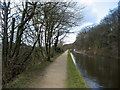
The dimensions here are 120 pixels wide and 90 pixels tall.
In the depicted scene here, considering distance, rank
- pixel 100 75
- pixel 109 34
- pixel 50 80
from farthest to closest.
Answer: pixel 109 34 < pixel 100 75 < pixel 50 80

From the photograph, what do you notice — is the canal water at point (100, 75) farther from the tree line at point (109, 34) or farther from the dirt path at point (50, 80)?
the tree line at point (109, 34)

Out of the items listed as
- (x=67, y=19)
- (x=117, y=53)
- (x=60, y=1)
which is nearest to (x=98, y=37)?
(x=117, y=53)

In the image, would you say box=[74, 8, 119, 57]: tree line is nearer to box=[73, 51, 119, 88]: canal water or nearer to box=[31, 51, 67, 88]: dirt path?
box=[73, 51, 119, 88]: canal water

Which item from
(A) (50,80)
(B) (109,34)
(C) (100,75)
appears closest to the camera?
(A) (50,80)

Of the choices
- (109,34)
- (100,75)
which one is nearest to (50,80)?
(100,75)

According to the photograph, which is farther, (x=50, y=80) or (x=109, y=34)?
(x=109, y=34)

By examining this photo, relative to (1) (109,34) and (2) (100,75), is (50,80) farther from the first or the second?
(1) (109,34)

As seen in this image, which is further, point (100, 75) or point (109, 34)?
point (109, 34)

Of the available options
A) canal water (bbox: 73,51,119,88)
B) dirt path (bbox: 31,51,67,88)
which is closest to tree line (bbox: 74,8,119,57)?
canal water (bbox: 73,51,119,88)

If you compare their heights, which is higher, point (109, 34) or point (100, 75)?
point (109, 34)

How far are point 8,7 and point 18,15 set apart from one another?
1.72 metres

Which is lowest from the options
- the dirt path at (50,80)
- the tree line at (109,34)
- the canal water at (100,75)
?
the canal water at (100,75)

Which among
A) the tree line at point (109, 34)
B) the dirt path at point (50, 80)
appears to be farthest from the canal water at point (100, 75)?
the tree line at point (109, 34)

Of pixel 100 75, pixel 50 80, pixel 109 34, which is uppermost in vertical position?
pixel 109 34
